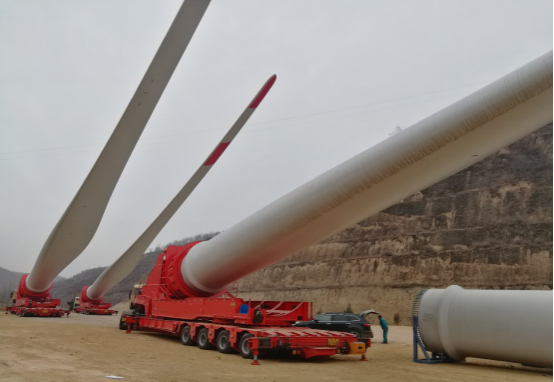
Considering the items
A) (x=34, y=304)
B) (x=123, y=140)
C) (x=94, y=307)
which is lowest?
(x=94, y=307)

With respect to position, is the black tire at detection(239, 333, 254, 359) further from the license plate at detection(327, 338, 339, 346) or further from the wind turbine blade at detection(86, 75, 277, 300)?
the wind turbine blade at detection(86, 75, 277, 300)

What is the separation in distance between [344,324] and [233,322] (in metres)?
6.89

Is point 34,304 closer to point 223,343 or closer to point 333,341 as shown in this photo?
point 223,343

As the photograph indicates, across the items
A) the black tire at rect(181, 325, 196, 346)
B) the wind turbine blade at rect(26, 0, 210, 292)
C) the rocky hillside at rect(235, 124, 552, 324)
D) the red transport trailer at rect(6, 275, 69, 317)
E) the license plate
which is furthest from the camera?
the rocky hillside at rect(235, 124, 552, 324)

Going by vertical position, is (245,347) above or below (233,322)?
below

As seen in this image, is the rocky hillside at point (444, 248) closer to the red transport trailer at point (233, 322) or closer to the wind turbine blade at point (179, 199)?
the red transport trailer at point (233, 322)

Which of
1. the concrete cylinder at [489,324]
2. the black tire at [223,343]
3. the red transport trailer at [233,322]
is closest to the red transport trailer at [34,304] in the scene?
the red transport trailer at [233,322]

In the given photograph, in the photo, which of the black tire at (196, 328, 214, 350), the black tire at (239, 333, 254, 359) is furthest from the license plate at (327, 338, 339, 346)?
the black tire at (196, 328, 214, 350)

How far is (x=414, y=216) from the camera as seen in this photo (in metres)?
48.1

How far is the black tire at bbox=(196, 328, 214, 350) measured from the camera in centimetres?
1321

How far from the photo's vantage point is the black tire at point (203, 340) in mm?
13211

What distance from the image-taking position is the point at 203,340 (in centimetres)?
1345

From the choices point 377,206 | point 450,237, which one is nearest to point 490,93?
point 377,206

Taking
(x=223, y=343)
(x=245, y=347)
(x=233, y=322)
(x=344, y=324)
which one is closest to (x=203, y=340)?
(x=223, y=343)
